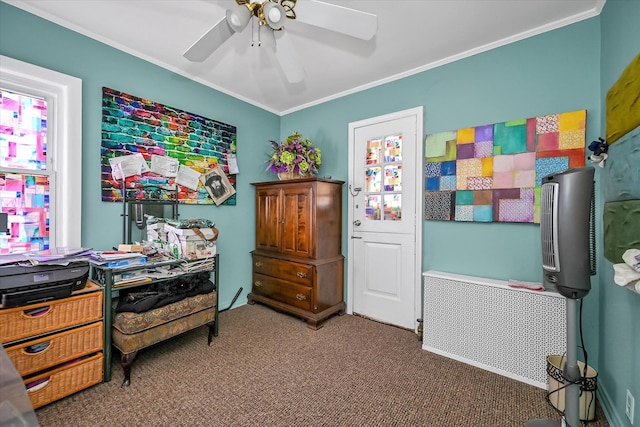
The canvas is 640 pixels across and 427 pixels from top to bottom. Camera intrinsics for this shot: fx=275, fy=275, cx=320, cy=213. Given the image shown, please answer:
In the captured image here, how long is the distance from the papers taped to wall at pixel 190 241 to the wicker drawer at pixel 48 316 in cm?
58

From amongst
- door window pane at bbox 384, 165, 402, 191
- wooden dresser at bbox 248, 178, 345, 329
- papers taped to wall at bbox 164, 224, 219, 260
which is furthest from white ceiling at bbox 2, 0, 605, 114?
papers taped to wall at bbox 164, 224, 219, 260

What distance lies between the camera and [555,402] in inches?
63.7

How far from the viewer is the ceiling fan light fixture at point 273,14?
134cm

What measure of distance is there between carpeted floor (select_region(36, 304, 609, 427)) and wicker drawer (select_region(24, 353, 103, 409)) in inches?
2.3

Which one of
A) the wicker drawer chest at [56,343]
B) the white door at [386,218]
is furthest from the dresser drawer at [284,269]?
the wicker drawer chest at [56,343]

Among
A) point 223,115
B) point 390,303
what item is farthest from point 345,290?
point 223,115

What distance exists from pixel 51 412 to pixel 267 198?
2.30m

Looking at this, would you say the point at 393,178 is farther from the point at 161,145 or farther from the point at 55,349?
the point at 55,349

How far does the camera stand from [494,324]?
6.58ft

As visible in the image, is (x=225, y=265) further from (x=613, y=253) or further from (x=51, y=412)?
(x=613, y=253)

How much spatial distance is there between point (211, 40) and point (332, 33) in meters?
0.93

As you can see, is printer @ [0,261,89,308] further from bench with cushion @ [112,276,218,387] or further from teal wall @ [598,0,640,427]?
teal wall @ [598,0,640,427]

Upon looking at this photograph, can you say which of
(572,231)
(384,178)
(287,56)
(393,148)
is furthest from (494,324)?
(287,56)

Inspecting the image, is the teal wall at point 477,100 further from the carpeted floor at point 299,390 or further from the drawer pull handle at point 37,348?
the drawer pull handle at point 37,348
